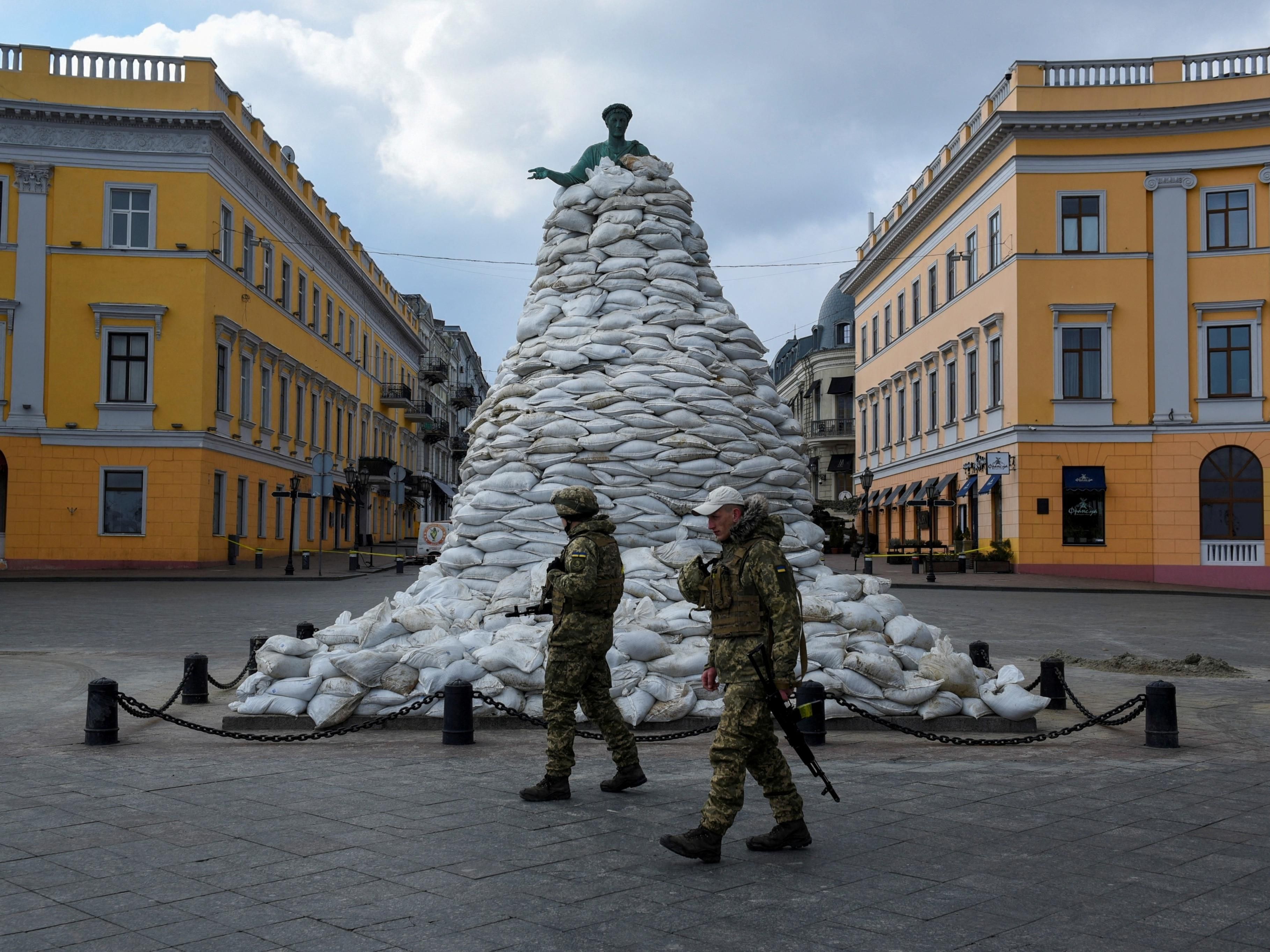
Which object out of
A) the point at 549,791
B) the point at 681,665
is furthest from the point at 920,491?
the point at 549,791

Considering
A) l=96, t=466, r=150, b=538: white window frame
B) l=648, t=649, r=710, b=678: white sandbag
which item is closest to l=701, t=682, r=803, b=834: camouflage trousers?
l=648, t=649, r=710, b=678: white sandbag

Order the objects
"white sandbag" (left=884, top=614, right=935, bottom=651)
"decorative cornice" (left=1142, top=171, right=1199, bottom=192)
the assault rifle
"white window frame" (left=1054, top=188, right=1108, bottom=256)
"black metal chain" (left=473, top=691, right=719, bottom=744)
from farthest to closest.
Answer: "white window frame" (left=1054, top=188, right=1108, bottom=256)
"decorative cornice" (left=1142, top=171, right=1199, bottom=192)
"white sandbag" (left=884, top=614, right=935, bottom=651)
"black metal chain" (left=473, top=691, right=719, bottom=744)
the assault rifle

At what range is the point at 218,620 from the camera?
613 inches

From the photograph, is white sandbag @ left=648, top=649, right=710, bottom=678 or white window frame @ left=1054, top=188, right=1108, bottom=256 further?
white window frame @ left=1054, top=188, right=1108, bottom=256

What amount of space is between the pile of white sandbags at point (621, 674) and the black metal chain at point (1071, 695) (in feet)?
0.76

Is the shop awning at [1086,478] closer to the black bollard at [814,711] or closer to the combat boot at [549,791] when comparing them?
the black bollard at [814,711]

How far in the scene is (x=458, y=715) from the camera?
A: 7.03m

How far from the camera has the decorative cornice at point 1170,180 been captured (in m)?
28.2

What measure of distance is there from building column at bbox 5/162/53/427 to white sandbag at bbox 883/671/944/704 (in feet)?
82.3

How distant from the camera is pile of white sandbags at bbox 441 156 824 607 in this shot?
9.38 m

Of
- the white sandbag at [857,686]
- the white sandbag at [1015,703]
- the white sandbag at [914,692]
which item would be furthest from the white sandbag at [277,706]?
the white sandbag at [1015,703]

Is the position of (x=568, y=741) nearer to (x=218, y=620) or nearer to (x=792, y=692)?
(x=792, y=692)

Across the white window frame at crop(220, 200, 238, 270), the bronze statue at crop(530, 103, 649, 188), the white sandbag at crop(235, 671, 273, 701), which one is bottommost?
the white sandbag at crop(235, 671, 273, 701)

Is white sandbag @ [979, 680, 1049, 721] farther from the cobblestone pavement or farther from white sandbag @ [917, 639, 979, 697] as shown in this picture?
the cobblestone pavement
